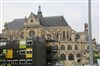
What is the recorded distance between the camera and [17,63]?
5797cm

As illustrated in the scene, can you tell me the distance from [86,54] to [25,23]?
846 inches

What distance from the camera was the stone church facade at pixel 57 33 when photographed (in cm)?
10325

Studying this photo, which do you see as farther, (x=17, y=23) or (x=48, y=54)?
(x=17, y=23)

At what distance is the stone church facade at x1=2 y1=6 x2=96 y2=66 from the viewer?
103250mm

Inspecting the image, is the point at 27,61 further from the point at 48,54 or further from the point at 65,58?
the point at 65,58

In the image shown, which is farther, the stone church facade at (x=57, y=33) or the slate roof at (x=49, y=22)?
the slate roof at (x=49, y=22)

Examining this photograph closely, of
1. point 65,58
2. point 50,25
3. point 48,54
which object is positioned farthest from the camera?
point 50,25

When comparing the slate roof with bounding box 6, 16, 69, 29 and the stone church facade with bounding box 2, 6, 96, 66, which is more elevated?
the slate roof with bounding box 6, 16, 69, 29

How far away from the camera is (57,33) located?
4299 inches

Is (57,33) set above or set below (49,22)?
below

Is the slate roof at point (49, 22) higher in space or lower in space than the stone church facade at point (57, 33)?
higher

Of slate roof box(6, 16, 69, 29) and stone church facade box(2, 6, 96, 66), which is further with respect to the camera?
slate roof box(6, 16, 69, 29)

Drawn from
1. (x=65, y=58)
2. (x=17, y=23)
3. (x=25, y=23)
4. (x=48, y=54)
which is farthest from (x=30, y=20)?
(x=48, y=54)

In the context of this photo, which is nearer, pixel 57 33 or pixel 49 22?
pixel 57 33
